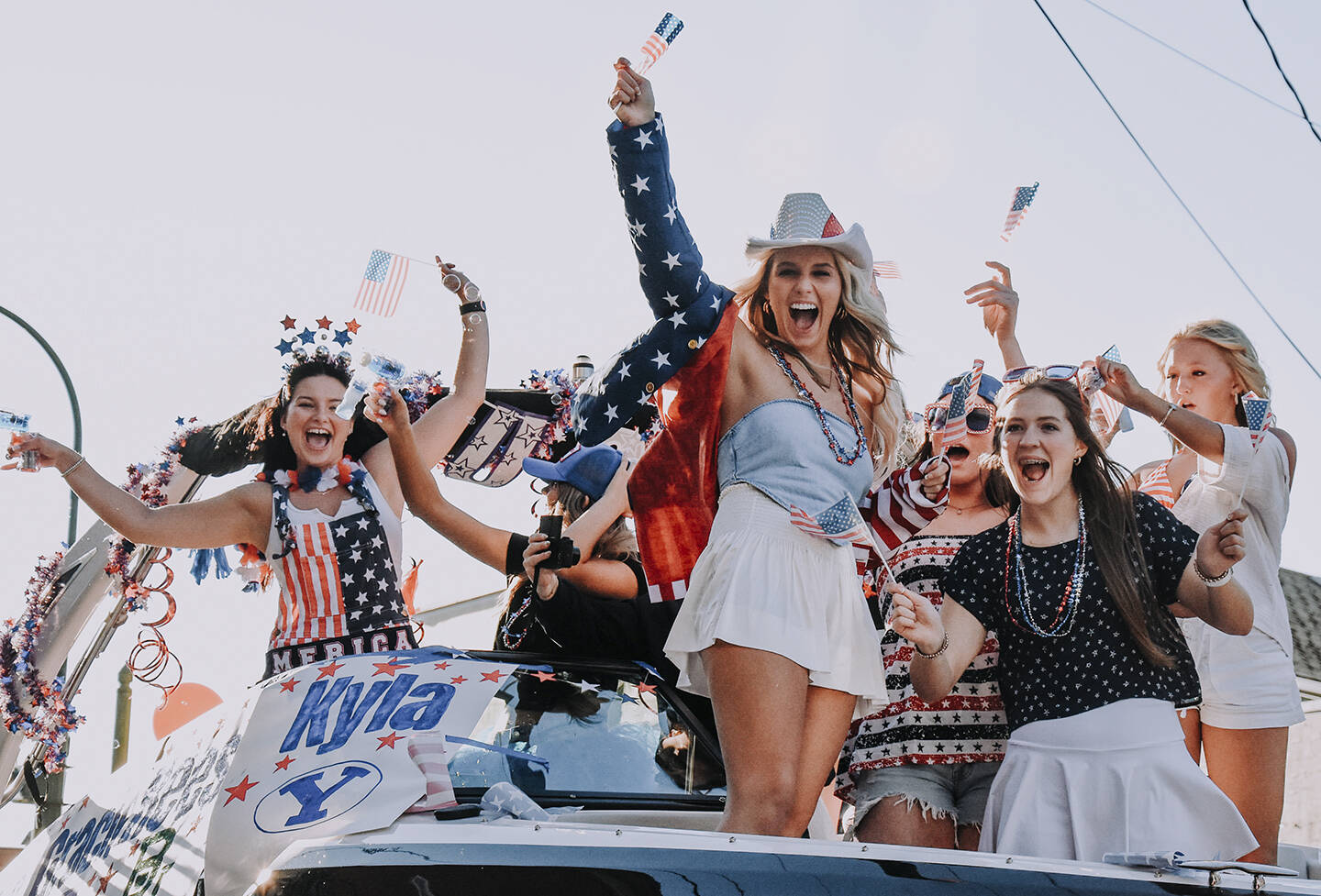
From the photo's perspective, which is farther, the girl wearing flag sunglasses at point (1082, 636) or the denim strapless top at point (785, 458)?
the denim strapless top at point (785, 458)

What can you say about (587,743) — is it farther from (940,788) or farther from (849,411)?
(849,411)

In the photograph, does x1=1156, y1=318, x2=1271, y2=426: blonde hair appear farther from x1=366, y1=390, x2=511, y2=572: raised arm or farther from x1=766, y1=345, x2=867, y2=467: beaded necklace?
x1=366, y1=390, x2=511, y2=572: raised arm

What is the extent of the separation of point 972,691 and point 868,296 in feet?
3.36

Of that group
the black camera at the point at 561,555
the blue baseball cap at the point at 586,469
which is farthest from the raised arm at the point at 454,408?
the blue baseball cap at the point at 586,469

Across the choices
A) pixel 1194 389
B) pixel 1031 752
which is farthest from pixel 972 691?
pixel 1194 389

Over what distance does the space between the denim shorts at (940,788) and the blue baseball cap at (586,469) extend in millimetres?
1031

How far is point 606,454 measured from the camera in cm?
328

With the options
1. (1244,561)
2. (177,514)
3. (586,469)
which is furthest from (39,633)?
(1244,561)

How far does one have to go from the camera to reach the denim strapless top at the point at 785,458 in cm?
265

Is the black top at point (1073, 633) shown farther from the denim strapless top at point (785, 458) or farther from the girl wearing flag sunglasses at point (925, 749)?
the denim strapless top at point (785, 458)

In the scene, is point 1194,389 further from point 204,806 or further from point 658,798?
point 204,806

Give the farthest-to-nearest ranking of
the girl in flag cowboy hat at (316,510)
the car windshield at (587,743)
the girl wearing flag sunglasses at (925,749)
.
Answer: the girl in flag cowboy hat at (316,510), the girl wearing flag sunglasses at (925,749), the car windshield at (587,743)

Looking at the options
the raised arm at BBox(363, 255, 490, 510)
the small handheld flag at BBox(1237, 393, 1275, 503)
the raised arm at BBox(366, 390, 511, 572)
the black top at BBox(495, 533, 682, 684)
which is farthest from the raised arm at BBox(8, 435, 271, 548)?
the small handheld flag at BBox(1237, 393, 1275, 503)

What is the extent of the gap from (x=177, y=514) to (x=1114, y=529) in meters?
2.80
